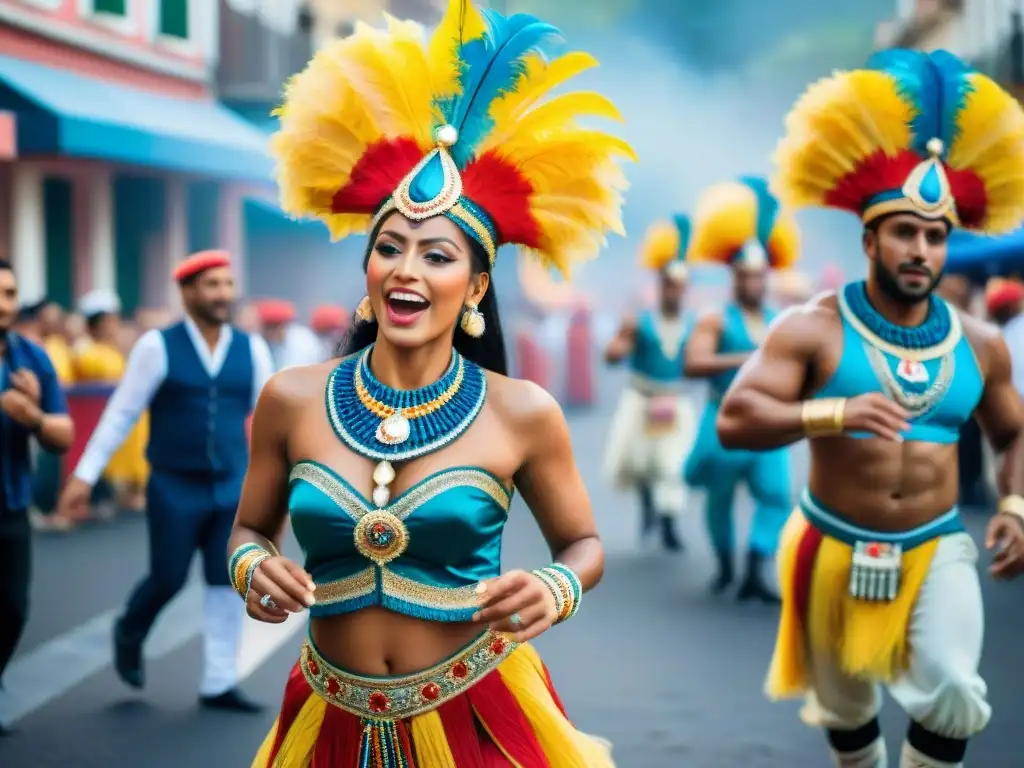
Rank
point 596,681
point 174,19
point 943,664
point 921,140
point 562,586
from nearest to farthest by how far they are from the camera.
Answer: point 562,586 → point 943,664 → point 921,140 → point 596,681 → point 174,19

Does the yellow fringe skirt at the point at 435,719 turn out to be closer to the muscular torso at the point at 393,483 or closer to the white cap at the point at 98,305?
the muscular torso at the point at 393,483

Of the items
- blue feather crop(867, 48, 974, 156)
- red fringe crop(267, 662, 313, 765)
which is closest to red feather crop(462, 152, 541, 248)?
red fringe crop(267, 662, 313, 765)

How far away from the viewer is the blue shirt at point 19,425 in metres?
5.98

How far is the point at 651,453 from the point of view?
10984 millimetres

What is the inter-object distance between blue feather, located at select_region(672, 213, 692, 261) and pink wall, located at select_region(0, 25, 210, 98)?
28.2 ft

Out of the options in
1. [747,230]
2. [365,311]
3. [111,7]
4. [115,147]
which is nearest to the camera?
[365,311]

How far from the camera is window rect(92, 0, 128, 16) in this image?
18188 mm

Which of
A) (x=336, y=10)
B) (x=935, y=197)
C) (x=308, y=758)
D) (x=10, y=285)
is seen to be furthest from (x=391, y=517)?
(x=336, y=10)

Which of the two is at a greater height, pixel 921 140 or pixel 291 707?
pixel 921 140

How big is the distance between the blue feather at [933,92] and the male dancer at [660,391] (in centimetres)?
593

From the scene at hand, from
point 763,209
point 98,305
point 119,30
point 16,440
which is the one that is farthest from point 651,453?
point 119,30

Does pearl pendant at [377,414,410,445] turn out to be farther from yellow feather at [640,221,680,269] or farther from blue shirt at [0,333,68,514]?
yellow feather at [640,221,680,269]

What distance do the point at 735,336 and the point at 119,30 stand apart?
497 inches

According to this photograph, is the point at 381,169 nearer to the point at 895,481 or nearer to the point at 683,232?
the point at 895,481
